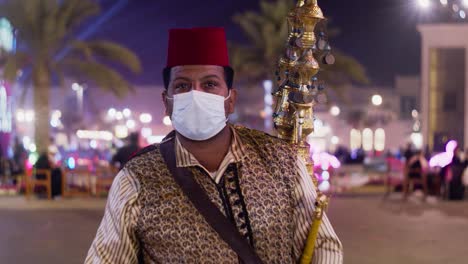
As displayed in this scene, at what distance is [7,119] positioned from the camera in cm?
2905

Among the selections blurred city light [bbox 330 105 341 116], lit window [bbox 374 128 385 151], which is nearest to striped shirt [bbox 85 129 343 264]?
blurred city light [bbox 330 105 341 116]

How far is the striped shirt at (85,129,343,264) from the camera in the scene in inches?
104

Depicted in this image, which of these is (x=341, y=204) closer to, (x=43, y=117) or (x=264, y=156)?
(x=43, y=117)

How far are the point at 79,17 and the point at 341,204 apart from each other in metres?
10.5

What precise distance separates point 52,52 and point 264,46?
317 inches

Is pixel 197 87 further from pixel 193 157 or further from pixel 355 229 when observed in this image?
pixel 355 229

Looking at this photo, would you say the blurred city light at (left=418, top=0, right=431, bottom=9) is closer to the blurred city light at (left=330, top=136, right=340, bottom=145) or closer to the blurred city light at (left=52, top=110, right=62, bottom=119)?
the blurred city light at (left=52, top=110, right=62, bottom=119)

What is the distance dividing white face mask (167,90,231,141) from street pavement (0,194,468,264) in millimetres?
7567

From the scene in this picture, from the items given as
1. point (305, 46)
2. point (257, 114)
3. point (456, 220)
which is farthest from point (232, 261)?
point (257, 114)

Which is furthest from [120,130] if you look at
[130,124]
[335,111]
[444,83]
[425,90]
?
[444,83]

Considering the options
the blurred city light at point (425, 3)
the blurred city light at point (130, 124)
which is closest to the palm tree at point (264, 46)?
the blurred city light at point (425, 3)

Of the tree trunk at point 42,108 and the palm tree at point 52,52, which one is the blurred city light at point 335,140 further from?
the tree trunk at point 42,108

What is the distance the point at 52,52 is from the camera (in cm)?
2375

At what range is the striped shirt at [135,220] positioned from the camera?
2654 mm
